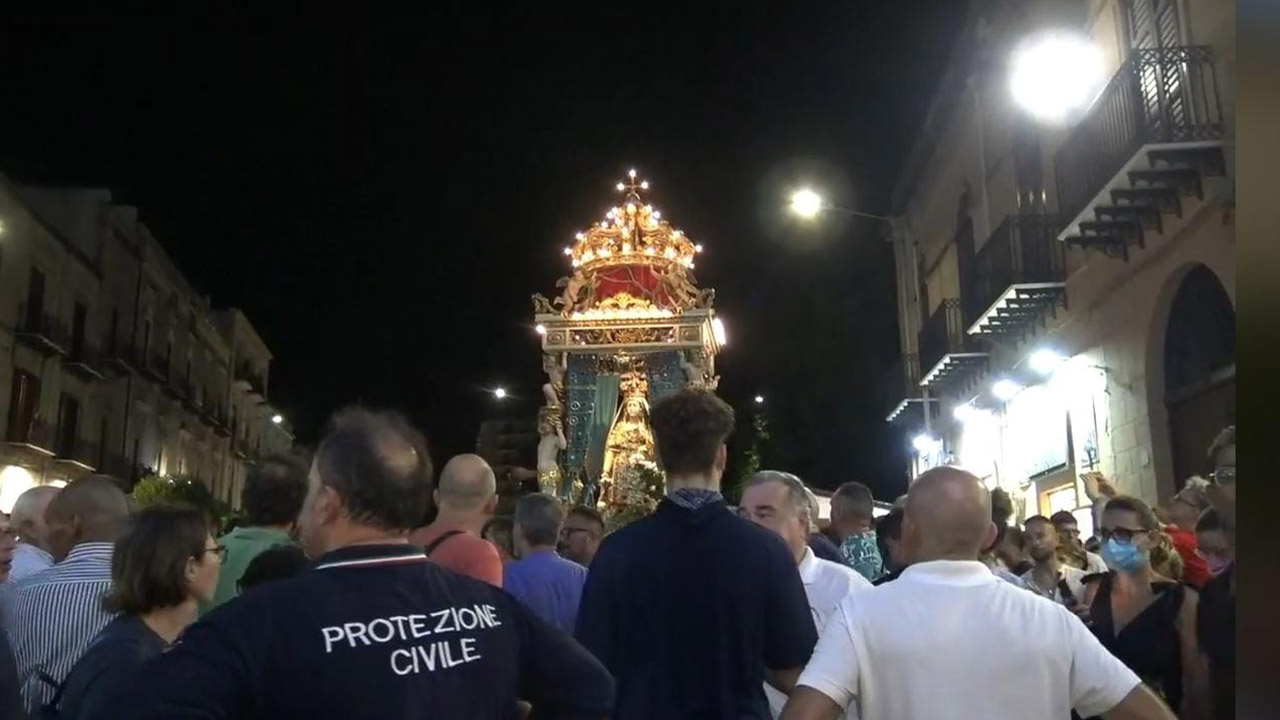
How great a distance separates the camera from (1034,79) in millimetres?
11516

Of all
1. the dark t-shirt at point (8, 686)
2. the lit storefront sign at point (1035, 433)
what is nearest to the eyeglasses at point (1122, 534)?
the dark t-shirt at point (8, 686)

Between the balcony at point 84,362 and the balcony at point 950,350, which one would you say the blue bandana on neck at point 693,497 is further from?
the balcony at point 84,362

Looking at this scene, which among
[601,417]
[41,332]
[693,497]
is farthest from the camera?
[41,332]

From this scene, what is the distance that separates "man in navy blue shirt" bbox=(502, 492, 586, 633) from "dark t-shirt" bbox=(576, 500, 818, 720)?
1760 mm

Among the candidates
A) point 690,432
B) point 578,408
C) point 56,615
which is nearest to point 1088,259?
point 578,408

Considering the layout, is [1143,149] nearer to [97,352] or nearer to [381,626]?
[381,626]

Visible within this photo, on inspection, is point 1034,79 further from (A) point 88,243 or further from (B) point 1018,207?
(A) point 88,243

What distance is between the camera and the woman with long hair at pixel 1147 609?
4359mm

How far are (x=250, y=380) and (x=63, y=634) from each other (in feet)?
186

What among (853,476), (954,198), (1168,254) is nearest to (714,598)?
(1168,254)

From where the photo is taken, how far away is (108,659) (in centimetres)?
306

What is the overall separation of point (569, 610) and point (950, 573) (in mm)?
2648

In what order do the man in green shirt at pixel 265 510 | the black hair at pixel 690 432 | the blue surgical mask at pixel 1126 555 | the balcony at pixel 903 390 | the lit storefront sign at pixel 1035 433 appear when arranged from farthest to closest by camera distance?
the balcony at pixel 903 390, the lit storefront sign at pixel 1035 433, the blue surgical mask at pixel 1126 555, the man in green shirt at pixel 265 510, the black hair at pixel 690 432

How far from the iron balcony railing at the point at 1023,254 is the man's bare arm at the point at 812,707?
14051 mm
